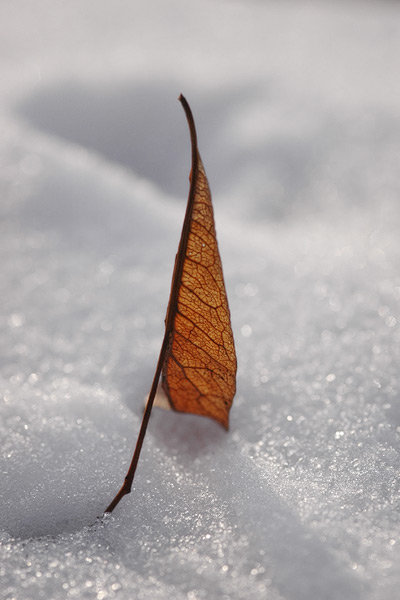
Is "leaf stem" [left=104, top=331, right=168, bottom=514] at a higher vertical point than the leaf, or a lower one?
lower

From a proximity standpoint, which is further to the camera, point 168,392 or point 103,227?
point 103,227

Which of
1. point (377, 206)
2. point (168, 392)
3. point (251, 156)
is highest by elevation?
point (251, 156)

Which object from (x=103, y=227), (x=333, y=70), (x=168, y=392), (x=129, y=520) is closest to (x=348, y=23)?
(x=333, y=70)

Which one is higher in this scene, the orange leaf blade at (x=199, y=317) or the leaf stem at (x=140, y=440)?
the orange leaf blade at (x=199, y=317)

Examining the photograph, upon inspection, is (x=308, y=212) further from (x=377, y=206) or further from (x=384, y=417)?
(x=384, y=417)

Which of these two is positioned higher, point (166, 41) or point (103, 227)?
point (166, 41)
